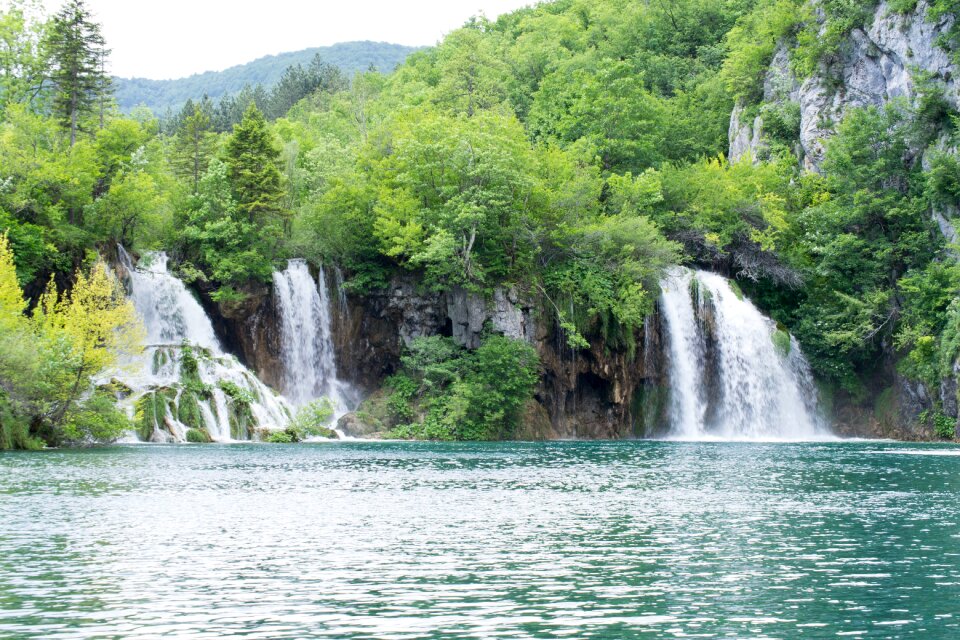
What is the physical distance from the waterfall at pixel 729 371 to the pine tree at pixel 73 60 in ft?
113

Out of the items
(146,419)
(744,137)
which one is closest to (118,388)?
(146,419)

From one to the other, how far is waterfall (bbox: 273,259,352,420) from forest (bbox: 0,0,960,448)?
139 cm

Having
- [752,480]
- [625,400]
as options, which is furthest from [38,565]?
[625,400]

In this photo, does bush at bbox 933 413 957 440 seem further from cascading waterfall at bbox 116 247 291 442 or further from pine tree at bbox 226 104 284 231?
pine tree at bbox 226 104 284 231

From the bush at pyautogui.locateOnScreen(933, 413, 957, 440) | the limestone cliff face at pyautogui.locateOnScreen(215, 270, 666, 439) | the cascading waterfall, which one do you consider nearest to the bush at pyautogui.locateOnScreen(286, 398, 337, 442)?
the cascading waterfall

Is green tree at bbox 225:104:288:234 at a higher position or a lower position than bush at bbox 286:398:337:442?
higher

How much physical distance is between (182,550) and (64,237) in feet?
120

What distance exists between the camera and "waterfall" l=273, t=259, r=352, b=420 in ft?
183

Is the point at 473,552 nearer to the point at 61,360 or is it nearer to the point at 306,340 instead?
the point at 61,360

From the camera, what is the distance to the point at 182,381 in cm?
4644

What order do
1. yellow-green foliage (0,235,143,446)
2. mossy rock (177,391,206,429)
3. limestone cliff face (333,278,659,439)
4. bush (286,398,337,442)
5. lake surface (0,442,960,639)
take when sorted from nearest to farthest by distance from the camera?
1. lake surface (0,442,960,639)
2. yellow-green foliage (0,235,143,446)
3. mossy rock (177,391,206,429)
4. bush (286,398,337,442)
5. limestone cliff face (333,278,659,439)

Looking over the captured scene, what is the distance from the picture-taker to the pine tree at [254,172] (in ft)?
190

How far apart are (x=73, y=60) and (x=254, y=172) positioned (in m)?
11.8

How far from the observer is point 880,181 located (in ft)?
191
